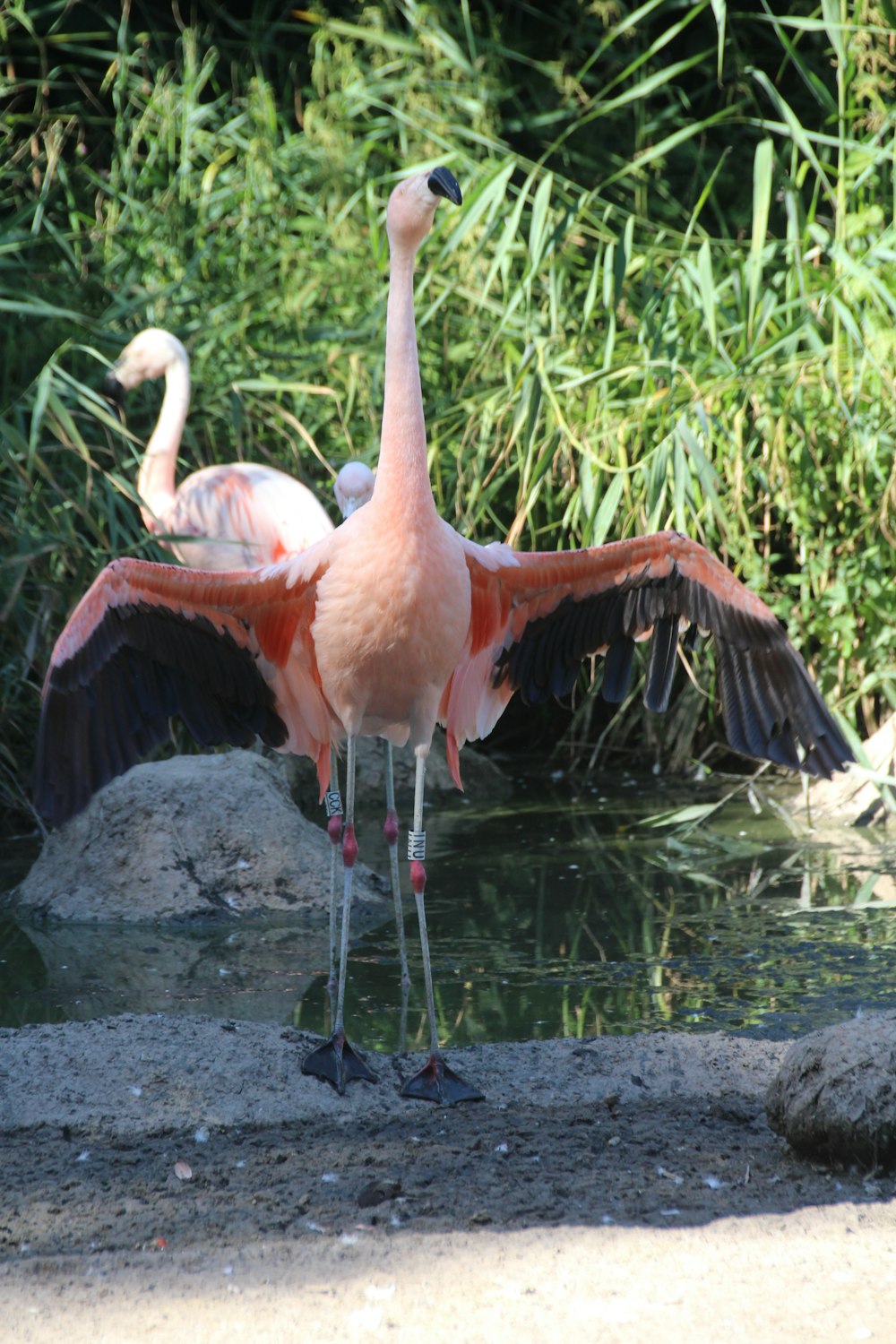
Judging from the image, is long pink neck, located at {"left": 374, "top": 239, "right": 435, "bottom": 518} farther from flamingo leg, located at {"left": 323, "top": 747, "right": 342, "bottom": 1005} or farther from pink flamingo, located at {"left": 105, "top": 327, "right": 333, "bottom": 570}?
pink flamingo, located at {"left": 105, "top": 327, "right": 333, "bottom": 570}

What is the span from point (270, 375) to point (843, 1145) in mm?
4825

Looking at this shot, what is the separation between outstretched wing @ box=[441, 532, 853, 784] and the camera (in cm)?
385

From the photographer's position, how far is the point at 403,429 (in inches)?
136

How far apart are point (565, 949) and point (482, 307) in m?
3.46

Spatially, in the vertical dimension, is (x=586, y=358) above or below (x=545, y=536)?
above

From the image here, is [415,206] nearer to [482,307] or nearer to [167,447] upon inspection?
[167,447]

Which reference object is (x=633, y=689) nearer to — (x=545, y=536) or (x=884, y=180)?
(x=545, y=536)

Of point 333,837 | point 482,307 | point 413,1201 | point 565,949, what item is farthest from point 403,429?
point 482,307

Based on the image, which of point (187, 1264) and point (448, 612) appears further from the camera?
point (448, 612)

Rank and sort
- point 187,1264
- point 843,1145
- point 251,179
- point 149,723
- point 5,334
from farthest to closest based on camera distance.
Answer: point 251,179 → point 5,334 → point 149,723 → point 843,1145 → point 187,1264

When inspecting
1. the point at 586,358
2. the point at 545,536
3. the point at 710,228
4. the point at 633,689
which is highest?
the point at 710,228

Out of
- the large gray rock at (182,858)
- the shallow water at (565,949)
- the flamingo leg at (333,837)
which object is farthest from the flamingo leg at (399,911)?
the large gray rock at (182,858)

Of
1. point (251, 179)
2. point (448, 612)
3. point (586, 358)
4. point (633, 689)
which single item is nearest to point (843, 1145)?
point (448, 612)

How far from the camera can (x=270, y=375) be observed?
684 centimetres
